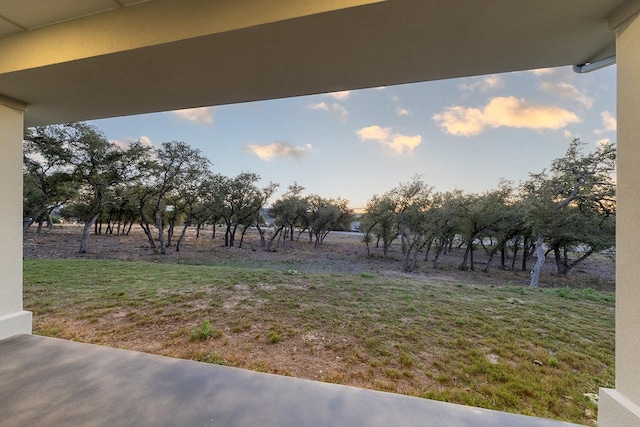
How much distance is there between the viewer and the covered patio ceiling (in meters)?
0.95

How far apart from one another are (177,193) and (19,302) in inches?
313

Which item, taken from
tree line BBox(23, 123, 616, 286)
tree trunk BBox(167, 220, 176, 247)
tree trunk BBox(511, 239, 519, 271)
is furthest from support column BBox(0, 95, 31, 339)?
tree trunk BBox(511, 239, 519, 271)

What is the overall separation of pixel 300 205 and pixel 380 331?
730 cm

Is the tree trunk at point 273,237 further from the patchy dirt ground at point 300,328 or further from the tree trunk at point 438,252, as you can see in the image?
the tree trunk at point 438,252

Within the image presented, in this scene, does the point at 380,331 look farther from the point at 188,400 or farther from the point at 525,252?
the point at 525,252

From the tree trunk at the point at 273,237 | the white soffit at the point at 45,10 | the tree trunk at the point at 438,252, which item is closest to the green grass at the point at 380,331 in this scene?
the white soffit at the point at 45,10

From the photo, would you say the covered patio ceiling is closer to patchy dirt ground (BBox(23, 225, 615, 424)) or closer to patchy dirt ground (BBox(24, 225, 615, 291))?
patchy dirt ground (BBox(23, 225, 615, 424))

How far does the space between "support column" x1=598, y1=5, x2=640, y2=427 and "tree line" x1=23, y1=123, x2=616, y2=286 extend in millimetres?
4130

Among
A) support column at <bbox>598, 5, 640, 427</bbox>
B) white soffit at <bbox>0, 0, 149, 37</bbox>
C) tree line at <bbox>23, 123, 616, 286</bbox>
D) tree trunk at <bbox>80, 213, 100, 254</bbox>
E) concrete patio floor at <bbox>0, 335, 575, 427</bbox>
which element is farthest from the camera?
tree trunk at <bbox>80, 213, 100, 254</bbox>

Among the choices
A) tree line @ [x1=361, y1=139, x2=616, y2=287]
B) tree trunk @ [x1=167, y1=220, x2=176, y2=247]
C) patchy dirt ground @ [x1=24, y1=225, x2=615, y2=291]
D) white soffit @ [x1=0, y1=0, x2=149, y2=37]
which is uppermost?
white soffit @ [x1=0, y1=0, x2=149, y2=37]

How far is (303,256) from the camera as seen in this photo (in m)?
8.70

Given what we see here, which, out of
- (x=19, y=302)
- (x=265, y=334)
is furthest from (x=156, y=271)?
(x=265, y=334)

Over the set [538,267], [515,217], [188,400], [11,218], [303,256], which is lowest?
[303,256]

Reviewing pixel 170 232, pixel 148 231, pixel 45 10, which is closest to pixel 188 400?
pixel 45 10
